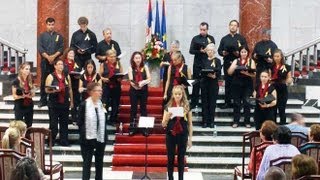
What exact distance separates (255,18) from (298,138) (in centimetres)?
710

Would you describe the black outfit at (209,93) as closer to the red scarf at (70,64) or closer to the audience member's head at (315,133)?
the red scarf at (70,64)

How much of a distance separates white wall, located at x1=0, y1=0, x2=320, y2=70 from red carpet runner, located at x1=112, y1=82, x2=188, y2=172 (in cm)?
551

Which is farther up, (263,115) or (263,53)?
(263,53)

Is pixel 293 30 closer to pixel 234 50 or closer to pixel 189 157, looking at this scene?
pixel 234 50

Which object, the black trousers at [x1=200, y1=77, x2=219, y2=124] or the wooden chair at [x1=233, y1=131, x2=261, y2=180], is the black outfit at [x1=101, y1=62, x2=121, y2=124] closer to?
the black trousers at [x1=200, y1=77, x2=219, y2=124]

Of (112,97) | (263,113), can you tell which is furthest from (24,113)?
(263,113)

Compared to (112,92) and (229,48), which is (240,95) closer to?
(229,48)

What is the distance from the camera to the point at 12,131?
10.3m

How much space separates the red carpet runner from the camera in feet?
50.2

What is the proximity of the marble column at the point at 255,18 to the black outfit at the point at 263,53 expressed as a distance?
104cm

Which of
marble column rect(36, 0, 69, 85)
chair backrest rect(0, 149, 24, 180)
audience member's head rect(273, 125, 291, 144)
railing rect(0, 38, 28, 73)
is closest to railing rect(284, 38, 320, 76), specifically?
marble column rect(36, 0, 69, 85)

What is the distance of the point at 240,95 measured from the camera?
16953 mm

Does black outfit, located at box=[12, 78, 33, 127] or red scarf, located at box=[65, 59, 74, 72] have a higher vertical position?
red scarf, located at box=[65, 59, 74, 72]

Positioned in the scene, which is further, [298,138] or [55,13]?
[55,13]
